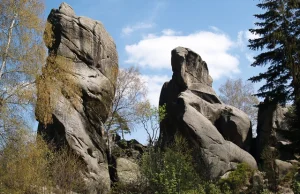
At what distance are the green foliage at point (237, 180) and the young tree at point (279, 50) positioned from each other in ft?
15.5

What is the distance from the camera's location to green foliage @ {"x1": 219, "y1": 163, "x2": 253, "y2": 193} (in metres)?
24.7

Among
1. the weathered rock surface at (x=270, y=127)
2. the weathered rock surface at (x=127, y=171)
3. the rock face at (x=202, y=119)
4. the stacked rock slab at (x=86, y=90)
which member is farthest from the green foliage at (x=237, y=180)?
the stacked rock slab at (x=86, y=90)

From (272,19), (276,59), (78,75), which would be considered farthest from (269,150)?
(78,75)

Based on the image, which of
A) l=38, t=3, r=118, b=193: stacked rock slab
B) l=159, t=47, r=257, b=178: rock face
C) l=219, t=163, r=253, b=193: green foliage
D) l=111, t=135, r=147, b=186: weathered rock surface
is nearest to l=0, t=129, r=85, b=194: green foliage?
l=38, t=3, r=118, b=193: stacked rock slab

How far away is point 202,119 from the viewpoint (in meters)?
28.2

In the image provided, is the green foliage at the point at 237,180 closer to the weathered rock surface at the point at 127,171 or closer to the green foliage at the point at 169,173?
the green foliage at the point at 169,173

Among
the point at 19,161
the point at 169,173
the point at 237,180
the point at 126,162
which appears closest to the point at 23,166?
the point at 19,161

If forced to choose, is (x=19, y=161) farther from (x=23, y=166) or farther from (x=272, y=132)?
Result: (x=272, y=132)

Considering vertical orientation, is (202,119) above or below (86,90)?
below

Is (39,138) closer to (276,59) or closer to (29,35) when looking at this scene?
Answer: (29,35)

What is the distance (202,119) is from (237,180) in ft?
16.4

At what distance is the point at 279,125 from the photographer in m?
29.6

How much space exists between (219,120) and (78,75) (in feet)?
35.8

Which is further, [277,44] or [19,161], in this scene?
[277,44]
